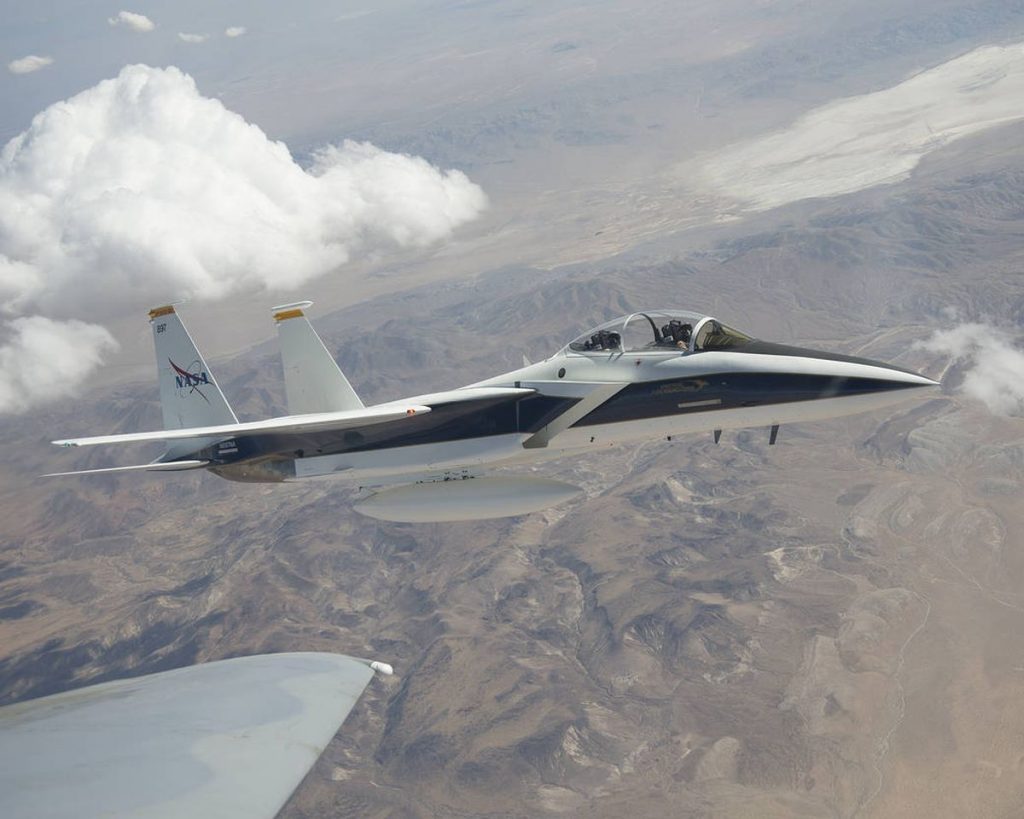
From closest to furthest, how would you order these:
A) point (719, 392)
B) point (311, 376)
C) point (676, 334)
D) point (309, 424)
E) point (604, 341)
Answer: point (719, 392) < point (676, 334) < point (604, 341) < point (309, 424) < point (311, 376)

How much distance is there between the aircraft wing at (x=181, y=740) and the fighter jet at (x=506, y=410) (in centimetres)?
1040

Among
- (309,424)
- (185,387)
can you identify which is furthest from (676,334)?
(185,387)

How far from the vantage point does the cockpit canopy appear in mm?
22797

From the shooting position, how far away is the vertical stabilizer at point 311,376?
92.0ft

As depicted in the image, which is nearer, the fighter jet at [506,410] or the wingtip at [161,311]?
the fighter jet at [506,410]

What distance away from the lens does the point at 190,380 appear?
29.1 meters

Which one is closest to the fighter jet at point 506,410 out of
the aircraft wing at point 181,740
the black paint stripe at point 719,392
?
the black paint stripe at point 719,392

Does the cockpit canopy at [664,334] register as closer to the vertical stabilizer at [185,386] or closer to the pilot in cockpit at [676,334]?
the pilot in cockpit at [676,334]

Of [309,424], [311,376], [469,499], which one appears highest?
[311,376]

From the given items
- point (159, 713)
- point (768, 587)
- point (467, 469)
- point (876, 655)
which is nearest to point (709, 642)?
point (768, 587)

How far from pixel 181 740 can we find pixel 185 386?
Answer: 21302 millimetres

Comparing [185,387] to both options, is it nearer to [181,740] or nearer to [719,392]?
Result: [719,392]

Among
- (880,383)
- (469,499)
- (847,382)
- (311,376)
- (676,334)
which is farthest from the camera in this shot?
(311,376)

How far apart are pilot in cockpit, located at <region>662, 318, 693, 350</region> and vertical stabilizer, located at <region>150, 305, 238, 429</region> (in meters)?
14.2
